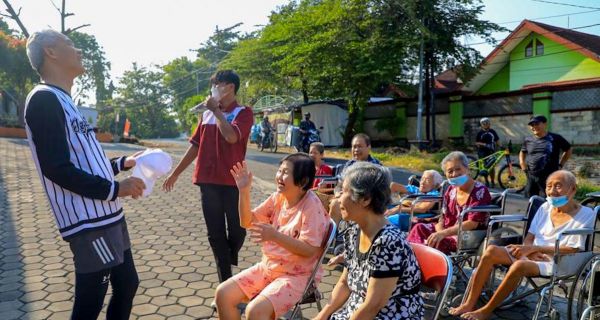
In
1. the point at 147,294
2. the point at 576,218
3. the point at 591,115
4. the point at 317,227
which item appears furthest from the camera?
the point at 591,115

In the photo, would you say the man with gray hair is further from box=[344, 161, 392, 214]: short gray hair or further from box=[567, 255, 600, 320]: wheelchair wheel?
box=[567, 255, 600, 320]: wheelchair wheel

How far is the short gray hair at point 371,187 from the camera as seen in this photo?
6.49 ft

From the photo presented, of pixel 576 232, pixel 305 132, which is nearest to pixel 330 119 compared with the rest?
pixel 305 132

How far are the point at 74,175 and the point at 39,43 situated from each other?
0.63 meters

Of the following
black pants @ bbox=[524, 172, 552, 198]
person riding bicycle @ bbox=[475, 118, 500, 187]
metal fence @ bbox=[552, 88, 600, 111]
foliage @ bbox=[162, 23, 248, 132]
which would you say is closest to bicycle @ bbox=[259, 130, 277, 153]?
person riding bicycle @ bbox=[475, 118, 500, 187]

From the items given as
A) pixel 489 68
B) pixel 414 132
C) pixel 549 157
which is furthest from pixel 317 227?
pixel 489 68

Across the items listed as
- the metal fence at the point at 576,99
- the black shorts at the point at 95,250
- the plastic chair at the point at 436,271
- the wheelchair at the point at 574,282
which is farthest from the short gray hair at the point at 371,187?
the metal fence at the point at 576,99

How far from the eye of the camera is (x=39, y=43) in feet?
6.27

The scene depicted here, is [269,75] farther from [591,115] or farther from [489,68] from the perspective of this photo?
[591,115]

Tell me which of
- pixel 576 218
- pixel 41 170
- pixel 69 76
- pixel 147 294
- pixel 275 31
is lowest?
pixel 147 294

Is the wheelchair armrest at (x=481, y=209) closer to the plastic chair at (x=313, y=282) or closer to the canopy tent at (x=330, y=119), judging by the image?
the plastic chair at (x=313, y=282)

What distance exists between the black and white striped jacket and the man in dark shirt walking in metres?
5.34

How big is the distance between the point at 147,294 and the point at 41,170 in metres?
2.13

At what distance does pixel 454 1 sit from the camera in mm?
15938
